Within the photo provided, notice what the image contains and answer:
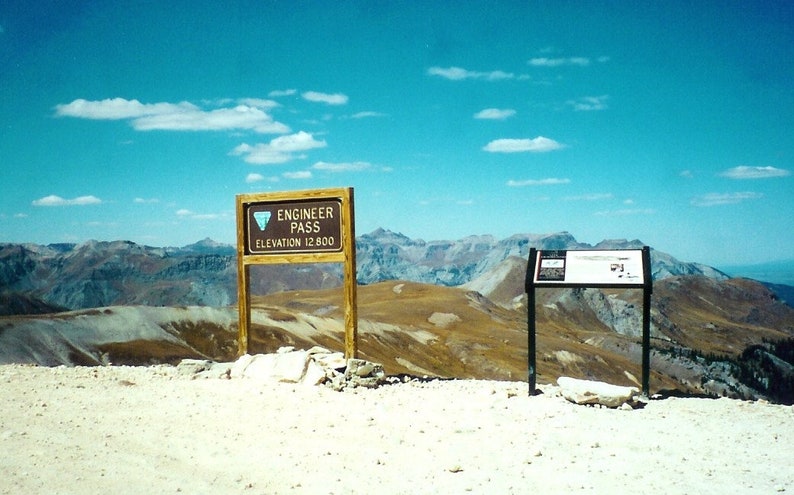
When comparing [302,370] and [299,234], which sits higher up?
[299,234]

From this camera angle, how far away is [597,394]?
14.1 m

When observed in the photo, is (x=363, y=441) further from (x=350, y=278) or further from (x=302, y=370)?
(x=350, y=278)

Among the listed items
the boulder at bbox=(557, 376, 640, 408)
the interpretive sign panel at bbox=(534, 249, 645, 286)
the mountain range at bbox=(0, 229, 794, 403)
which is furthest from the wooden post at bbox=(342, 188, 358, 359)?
the mountain range at bbox=(0, 229, 794, 403)

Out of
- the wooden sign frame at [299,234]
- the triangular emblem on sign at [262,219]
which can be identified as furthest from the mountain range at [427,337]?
the triangular emblem on sign at [262,219]

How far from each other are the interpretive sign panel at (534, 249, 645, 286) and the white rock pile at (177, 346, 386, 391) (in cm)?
470

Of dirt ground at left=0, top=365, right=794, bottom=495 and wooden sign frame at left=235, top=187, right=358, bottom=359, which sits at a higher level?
wooden sign frame at left=235, top=187, right=358, bottom=359

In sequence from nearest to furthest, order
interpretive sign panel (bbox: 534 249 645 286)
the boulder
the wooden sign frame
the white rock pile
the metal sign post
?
the boulder
the metal sign post
interpretive sign panel (bbox: 534 249 645 286)
the white rock pile
the wooden sign frame

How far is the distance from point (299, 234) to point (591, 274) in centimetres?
742

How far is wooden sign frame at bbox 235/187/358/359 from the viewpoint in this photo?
16531 mm

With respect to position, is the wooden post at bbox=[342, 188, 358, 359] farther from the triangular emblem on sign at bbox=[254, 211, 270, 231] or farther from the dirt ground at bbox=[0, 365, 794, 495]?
the triangular emblem on sign at bbox=[254, 211, 270, 231]

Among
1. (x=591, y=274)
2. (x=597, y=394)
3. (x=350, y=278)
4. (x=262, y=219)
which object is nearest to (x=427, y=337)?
(x=262, y=219)

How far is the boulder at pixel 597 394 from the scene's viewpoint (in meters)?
14.0

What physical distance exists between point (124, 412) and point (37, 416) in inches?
56.3

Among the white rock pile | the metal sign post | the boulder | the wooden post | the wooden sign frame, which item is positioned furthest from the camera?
the wooden sign frame
